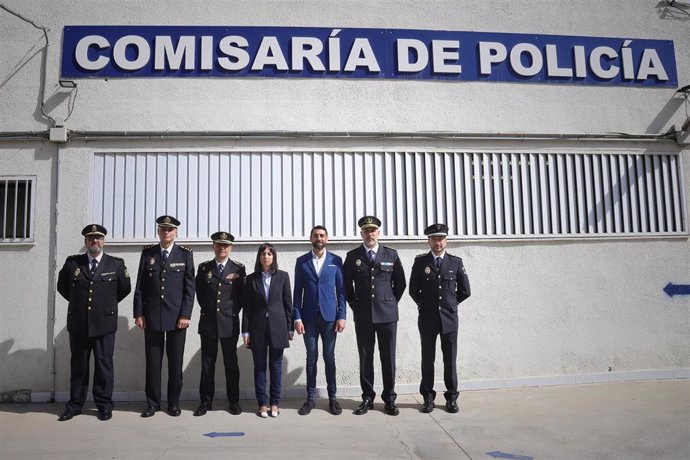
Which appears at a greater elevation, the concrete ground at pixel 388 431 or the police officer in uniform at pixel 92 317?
the police officer in uniform at pixel 92 317

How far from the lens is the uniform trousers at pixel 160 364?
5043 mm

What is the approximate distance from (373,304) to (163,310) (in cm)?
218

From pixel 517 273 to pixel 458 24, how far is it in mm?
3364

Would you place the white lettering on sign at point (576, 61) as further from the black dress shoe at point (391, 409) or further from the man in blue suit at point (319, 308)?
the black dress shoe at point (391, 409)

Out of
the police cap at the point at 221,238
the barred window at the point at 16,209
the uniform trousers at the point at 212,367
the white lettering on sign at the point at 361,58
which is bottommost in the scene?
the uniform trousers at the point at 212,367

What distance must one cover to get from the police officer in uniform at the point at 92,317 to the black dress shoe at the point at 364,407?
8.20 ft

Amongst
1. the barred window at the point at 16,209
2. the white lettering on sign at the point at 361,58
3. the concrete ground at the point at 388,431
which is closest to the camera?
the concrete ground at the point at 388,431

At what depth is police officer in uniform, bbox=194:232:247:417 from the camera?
5047 mm

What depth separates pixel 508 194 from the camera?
6.32 metres

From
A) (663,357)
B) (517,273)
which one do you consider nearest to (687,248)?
(663,357)

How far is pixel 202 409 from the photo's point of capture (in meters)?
4.98

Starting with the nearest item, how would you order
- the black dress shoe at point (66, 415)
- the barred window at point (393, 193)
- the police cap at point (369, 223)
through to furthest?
the black dress shoe at point (66, 415)
the police cap at point (369, 223)
the barred window at point (393, 193)

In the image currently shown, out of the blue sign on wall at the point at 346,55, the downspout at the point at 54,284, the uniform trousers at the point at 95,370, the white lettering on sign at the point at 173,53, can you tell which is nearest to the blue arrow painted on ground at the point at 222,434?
the uniform trousers at the point at 95,370

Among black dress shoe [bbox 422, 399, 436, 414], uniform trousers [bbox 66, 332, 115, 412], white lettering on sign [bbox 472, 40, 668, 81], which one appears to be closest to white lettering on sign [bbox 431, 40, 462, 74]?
white lettering on sign [bbox 472, 40, 668, 81]
